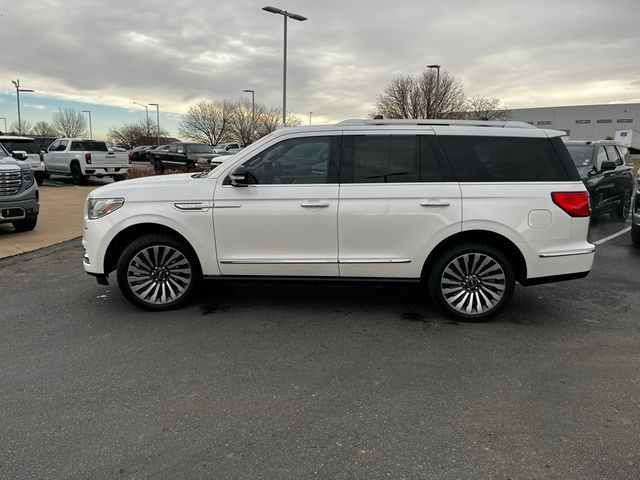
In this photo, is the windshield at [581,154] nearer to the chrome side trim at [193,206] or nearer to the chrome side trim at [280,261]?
the chrome side trim at [280,261]

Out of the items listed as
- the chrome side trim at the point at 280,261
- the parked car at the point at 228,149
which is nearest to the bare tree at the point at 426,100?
the parked car at the point at 228,149

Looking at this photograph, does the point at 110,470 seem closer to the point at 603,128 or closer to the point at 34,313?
the point at 34,313

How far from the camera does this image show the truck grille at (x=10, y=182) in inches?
341

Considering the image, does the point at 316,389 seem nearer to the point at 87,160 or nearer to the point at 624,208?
the point at 624,208

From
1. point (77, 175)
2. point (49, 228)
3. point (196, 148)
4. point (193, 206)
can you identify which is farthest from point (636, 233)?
point (196, 148)

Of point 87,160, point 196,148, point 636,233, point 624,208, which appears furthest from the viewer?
point 196,148

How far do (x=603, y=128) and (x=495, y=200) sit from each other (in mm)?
96243

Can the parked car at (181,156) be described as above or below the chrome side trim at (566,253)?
above

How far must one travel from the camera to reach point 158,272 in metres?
4.89

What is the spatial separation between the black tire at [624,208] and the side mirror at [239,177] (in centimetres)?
976

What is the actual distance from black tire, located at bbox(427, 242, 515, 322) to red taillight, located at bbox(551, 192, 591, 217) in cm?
69

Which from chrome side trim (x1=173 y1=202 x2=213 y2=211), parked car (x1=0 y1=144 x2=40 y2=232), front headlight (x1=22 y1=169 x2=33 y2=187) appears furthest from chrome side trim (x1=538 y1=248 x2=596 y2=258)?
front headlight (x1=22 y1=169 x2=33 y2=187)

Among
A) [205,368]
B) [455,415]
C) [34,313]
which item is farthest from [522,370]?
[34,313]

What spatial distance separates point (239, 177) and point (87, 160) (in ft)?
55.3
